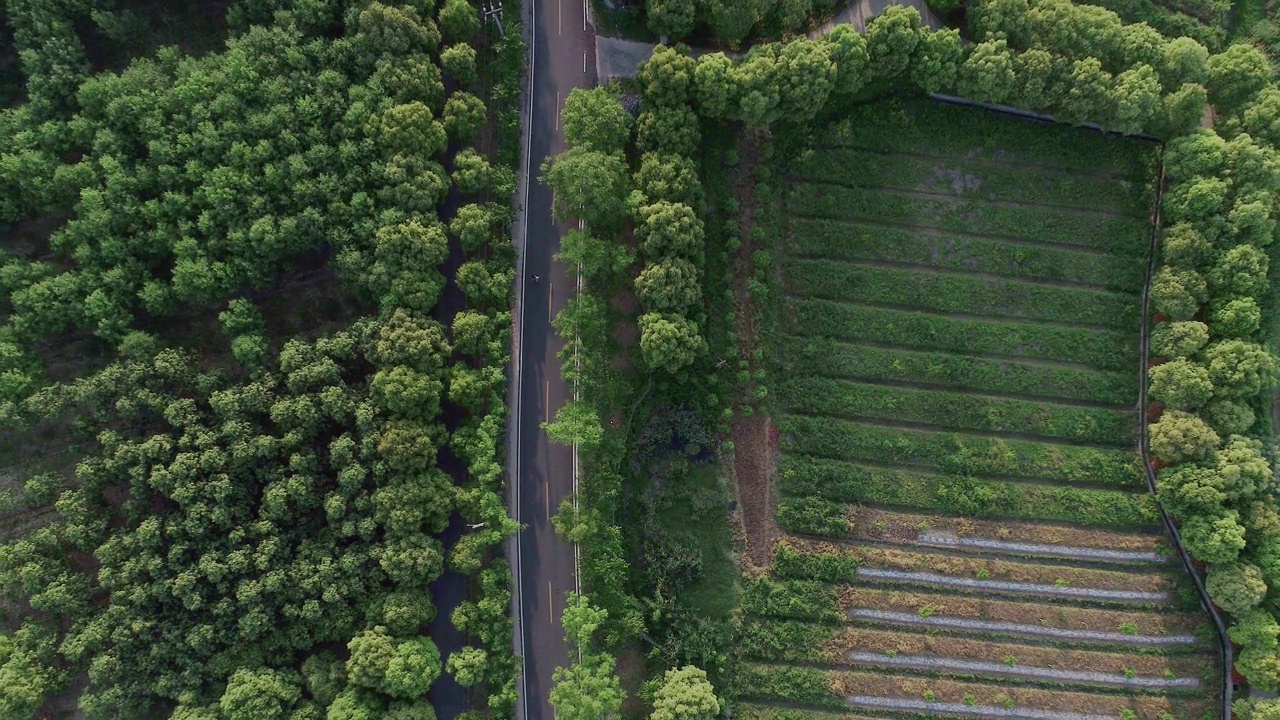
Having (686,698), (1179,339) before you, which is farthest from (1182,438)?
→ (686,698)

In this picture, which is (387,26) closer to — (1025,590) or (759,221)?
(759,221)

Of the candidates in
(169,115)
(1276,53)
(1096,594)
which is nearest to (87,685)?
(169,115)

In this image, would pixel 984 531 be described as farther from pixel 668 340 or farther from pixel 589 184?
pixel 589 184

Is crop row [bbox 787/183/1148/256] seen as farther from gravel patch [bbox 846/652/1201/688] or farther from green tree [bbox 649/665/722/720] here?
green tree [bbox 649/665/722/720]

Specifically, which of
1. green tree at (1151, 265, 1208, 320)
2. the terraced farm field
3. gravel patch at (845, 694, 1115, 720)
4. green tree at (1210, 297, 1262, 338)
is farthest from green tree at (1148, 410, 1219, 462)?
gravel patch at (845, 694, 1115, 720)

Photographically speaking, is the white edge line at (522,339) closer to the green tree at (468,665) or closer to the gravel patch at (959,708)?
the green tree at (468,665)

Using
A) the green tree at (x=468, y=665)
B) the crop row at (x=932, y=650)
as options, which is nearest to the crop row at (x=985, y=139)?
the crop row at (x=932, y=650)
